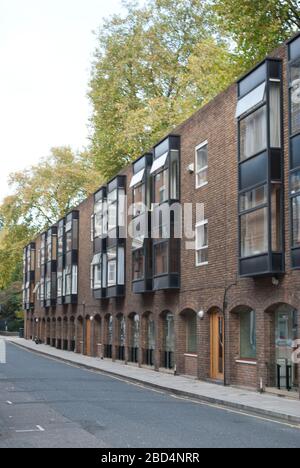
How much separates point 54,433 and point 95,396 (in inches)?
279

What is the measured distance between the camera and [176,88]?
5016cm

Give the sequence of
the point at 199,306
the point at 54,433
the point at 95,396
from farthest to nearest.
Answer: the point at 199,306 → the point at 95,396 → the point at 54,433

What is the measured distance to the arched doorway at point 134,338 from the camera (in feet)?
113

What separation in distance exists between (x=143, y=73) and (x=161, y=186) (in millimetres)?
22113

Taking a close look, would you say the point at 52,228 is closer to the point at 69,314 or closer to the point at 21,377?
the point at 69,314

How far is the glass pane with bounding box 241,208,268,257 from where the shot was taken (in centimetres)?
2028

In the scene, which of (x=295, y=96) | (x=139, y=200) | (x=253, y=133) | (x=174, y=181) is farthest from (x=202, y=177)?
(x=295, y=96)

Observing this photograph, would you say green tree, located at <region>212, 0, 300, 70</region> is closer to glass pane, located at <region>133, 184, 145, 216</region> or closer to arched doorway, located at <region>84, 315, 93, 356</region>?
glass pane, located at <region>133, 184, 145, 216</region>

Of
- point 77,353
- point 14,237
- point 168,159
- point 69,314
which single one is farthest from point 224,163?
point 14,237

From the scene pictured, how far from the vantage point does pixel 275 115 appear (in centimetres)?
2034

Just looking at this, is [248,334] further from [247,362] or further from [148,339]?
[148,339]

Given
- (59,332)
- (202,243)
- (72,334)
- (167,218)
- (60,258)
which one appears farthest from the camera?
(59,332)

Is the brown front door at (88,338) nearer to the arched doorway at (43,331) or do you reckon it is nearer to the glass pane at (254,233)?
the arched doorway at (43,331)

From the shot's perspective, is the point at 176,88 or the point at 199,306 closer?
the point at 199,306
